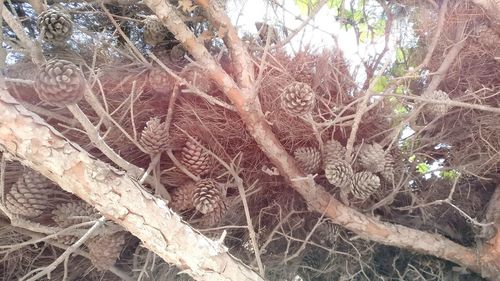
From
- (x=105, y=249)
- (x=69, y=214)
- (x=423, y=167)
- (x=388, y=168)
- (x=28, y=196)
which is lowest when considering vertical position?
(x=423, y=167)

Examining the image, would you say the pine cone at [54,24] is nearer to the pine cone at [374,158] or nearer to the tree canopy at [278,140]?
the tree canopy at [278,140]

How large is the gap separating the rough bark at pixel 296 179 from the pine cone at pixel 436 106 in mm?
347

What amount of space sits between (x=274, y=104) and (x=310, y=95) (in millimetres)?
230

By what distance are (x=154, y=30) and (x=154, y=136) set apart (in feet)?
1.13

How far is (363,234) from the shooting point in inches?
60.4

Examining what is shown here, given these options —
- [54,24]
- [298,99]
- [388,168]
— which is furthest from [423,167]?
[54,24]

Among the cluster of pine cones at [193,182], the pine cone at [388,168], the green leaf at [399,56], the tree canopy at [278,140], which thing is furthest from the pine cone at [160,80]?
the green leaf at [399,56]

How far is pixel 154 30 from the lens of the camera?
1566mm

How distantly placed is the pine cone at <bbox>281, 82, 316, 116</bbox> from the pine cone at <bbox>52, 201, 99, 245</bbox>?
59 centimetres

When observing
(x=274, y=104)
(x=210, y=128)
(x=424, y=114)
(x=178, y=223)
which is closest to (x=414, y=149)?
(x=424, y=114)

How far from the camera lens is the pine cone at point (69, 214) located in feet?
4.73

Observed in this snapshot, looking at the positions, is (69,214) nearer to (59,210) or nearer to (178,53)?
(59,210)

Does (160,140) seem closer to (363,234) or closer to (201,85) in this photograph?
(201,85)

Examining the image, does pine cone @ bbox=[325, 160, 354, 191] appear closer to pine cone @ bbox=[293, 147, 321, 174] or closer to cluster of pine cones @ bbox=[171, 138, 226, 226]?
pine cone @ bbox=[293, 147, 321, 174]
